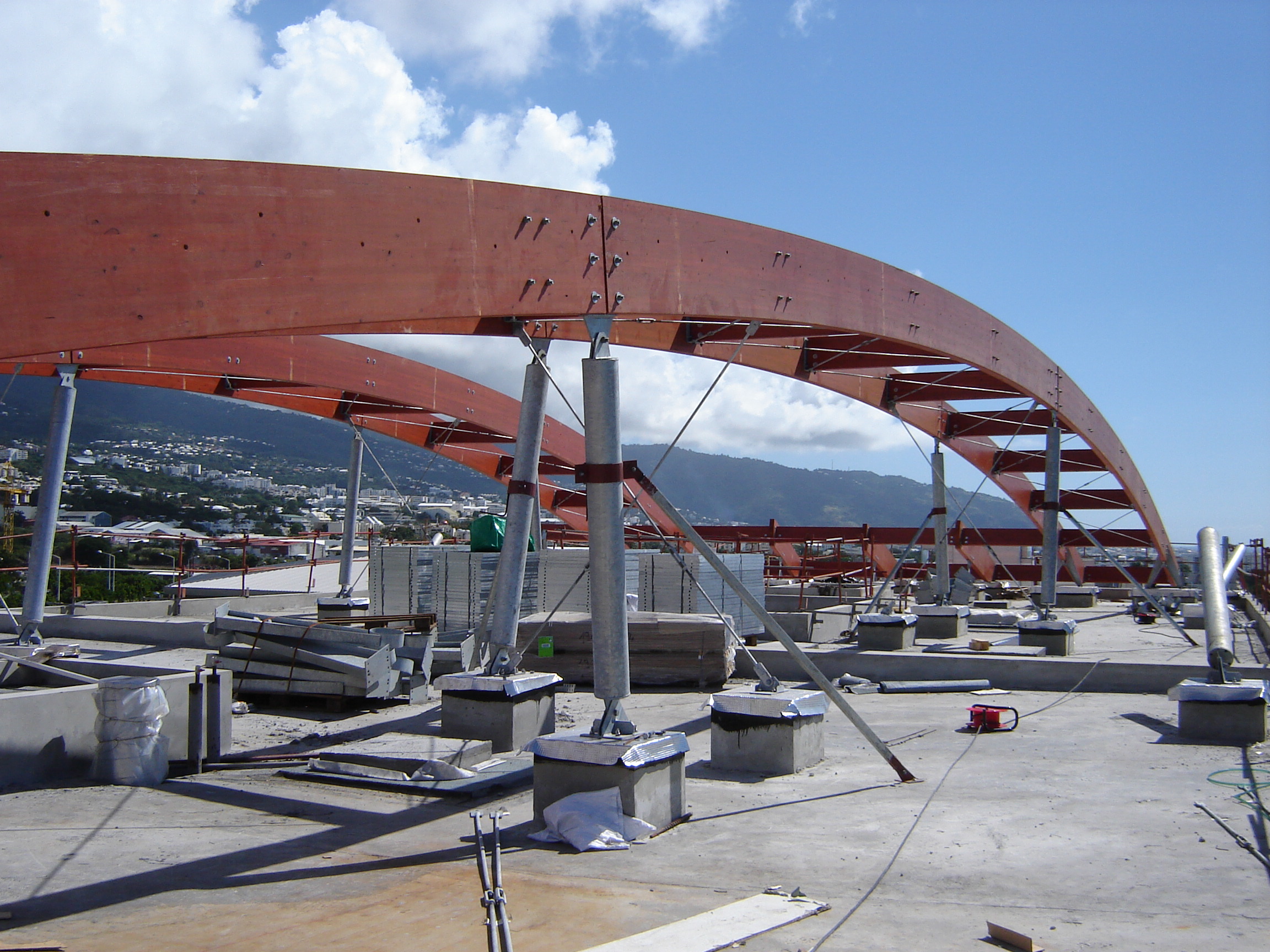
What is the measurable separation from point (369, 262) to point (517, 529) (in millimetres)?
3935

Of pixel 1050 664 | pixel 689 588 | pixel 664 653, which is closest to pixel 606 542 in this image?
pixel 664 653

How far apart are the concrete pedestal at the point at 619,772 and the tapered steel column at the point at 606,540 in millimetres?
494

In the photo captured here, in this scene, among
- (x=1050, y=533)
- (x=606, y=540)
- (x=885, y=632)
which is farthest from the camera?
(x=1050, y=533)

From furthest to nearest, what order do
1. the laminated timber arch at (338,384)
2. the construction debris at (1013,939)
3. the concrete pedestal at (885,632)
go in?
the concrete pedestal at (885,632) < the laminated timber arch at (338,384) < the construction debris at (1013,939)

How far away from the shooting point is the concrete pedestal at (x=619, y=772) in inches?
275

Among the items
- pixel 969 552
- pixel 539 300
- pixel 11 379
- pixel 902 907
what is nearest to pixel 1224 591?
pixel 902 907

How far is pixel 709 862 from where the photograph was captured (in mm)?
6355

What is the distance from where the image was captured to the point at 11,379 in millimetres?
13750

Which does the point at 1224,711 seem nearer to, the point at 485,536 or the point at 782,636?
the point at 782,636

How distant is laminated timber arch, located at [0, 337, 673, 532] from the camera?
52.1 feet

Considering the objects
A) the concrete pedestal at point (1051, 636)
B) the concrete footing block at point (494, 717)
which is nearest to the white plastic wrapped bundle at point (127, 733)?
the concrete footing block at point (494, 717)

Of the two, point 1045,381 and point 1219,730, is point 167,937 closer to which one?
point 1219,730

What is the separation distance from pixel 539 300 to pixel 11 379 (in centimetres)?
989

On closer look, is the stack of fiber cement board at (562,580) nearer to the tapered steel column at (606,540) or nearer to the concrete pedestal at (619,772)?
the tapered steel column at (606,540)
